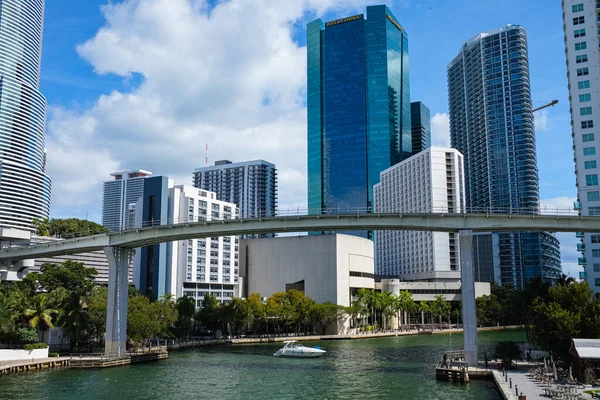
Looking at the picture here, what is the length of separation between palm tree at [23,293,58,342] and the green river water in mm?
10759

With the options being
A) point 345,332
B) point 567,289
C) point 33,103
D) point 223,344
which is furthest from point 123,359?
point 33,103

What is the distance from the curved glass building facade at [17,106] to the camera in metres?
182

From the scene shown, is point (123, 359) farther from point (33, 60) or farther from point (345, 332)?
point (33, 60)

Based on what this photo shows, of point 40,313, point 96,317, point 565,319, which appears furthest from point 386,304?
point 40,313

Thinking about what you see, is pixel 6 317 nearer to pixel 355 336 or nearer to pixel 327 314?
pixel 327 314

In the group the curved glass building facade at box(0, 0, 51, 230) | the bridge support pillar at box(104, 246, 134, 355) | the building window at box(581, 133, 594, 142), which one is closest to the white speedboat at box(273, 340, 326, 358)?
the bridge support pillar at box(104, 246, 134, 355)

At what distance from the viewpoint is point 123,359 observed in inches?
2571

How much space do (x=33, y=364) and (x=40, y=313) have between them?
9209 millimetres

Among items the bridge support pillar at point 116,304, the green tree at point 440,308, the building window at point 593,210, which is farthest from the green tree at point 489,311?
the bridge support pillar at point 116,304

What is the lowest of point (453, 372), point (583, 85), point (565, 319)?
point (453, 372)

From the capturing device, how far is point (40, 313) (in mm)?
67312

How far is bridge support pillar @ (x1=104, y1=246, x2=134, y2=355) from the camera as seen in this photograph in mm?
67481

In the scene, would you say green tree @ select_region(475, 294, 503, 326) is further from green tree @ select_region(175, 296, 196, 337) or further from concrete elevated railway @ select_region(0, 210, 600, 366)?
concrete elevated railway @ select_region(0, 210, 600, 366)

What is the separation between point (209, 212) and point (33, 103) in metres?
92.7
